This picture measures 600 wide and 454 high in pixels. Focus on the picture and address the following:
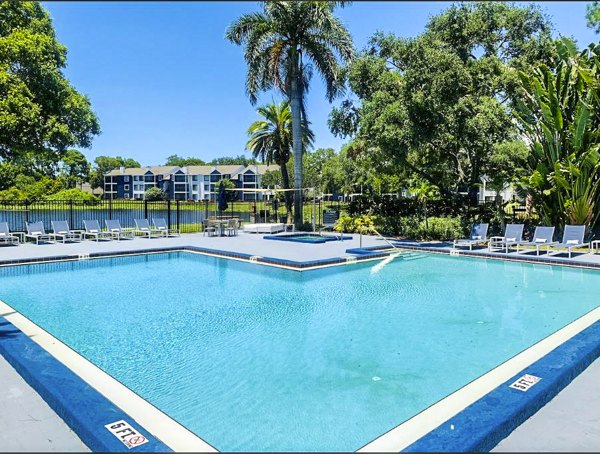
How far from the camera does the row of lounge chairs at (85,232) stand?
1764 cm

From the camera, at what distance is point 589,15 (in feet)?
68.6

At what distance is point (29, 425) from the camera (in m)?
3.67

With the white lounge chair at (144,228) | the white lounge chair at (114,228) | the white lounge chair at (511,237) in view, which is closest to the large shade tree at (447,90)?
the white lounge chair at (511,237)

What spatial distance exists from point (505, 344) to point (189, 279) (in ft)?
26.1

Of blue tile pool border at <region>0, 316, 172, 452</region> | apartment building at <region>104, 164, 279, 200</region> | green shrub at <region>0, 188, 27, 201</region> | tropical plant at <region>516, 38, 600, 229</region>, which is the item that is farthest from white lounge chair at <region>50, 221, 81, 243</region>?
apartment building at <region>104, 164, 279, 200</region>

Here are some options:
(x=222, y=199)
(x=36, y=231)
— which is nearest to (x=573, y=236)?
(x=222, y=199)

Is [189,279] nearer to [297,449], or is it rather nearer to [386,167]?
[297,449]

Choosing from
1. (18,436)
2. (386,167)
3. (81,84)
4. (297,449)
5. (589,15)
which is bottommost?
(297,449)

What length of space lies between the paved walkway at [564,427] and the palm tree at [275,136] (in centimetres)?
2386

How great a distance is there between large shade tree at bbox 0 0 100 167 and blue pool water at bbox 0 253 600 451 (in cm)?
659

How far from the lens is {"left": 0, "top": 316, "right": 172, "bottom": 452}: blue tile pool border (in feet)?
11.0

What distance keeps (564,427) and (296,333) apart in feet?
13.2

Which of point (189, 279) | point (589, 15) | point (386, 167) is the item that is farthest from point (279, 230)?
point (589, 15)

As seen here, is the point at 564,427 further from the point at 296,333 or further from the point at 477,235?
the point at 477,235
